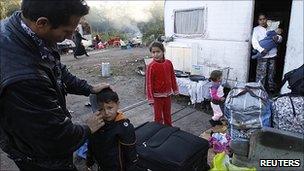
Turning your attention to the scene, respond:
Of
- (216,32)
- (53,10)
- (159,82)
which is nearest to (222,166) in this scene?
(53,10)

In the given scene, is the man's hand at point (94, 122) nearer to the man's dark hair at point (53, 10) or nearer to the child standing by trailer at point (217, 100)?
the man's dark hair at point (53, 10)

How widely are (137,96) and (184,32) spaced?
8.54 ft

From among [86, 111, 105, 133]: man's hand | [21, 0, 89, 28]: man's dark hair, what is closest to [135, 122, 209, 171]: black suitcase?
[86, 111, 105, 133]: man's hand

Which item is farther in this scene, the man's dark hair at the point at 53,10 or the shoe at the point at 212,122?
the shoe at the point at 212,122

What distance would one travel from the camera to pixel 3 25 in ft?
6.08

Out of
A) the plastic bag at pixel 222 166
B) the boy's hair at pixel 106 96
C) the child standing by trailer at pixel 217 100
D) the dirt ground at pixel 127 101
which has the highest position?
the boy's hair at pixel 106 96

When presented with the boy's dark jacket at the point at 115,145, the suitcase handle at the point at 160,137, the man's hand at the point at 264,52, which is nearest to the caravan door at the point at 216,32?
the man's hand at the point at 264,52

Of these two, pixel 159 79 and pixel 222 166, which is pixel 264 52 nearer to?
pixel 159 79

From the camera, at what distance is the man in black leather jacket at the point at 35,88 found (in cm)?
165

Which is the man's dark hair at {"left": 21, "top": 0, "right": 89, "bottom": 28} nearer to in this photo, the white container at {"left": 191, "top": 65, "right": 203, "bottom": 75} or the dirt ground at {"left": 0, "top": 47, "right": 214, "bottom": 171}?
the dirt ground at {"left": 0, "top": 47, "right": 214, "bottom": 171}

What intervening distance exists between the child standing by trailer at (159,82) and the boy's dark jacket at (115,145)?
2606 millimetres

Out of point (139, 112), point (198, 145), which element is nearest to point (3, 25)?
point (198, 145)

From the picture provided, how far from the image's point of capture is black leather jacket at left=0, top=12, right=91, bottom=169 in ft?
5.39

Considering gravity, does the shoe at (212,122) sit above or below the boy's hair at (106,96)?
below
